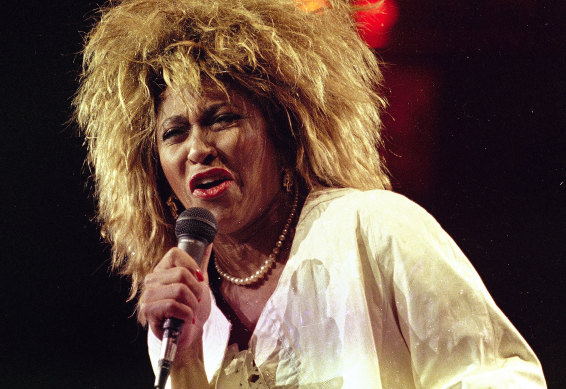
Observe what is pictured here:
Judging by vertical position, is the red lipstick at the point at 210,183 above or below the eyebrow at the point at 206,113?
below

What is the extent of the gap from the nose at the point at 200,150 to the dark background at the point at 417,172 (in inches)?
24.2

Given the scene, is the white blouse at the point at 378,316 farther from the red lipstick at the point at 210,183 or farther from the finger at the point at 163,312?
the finger at the point at 163,312

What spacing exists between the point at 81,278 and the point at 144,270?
0.37 m

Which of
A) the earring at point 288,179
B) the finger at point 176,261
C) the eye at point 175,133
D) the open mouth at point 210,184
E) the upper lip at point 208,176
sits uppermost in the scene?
the eye at point 175,133

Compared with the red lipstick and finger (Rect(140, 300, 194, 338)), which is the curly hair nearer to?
the red lipstick

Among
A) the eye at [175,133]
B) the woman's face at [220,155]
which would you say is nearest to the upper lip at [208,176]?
the woman's face at [220,155]

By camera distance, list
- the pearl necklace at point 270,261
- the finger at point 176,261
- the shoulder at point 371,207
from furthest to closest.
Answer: the pearl necklace at point 270,261 < the shoulder at point 371,207 < the finger at point 176,261

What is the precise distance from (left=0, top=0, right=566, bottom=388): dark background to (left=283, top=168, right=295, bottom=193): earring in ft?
1.25

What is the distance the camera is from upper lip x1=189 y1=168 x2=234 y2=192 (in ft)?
5.05

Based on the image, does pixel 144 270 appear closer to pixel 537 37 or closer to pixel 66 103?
pixel 66 103

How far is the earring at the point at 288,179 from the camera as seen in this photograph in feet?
5.58

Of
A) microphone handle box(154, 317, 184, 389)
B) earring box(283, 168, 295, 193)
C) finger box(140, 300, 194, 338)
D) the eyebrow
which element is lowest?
microphone handle box(154, 317, 184, 389)

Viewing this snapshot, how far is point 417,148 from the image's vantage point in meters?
1.89

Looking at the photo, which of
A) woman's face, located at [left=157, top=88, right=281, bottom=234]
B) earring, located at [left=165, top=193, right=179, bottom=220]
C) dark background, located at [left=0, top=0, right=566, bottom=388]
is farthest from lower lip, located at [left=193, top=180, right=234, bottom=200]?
dark background, located at [left=0, top=0, right=566, bottom=388]
